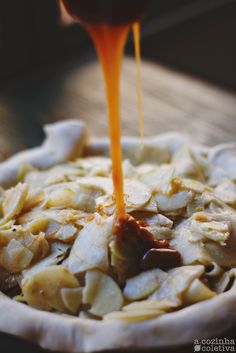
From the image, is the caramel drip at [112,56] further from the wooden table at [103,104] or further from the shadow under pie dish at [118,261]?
the wooden table at [103,104]

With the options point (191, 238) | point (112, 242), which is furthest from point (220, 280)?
point (112, 242)

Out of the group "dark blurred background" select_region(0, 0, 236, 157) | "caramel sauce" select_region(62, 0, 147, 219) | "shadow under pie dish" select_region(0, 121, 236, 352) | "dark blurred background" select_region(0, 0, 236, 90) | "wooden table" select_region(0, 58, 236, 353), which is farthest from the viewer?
"dark blurred background" select_region(0, 0, 236, 90)

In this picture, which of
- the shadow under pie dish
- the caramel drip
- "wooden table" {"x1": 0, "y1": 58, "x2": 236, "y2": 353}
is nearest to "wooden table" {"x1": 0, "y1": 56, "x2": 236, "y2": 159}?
"wooden table" {"x1": 0, "y1": 58, "x2": 236, "y2": 353}

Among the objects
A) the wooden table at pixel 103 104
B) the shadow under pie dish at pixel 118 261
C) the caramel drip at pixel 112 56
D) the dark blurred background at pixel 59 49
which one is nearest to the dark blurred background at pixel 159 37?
the dark blurred background at pixel 59 49

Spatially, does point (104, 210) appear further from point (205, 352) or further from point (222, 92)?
point (222, 92)

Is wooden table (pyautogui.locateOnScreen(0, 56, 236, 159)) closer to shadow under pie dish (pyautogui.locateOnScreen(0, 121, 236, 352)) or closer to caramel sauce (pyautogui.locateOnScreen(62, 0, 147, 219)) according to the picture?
shadow under pie dish (pyautogui.locateOnScreen(0, 121, 236, 352))

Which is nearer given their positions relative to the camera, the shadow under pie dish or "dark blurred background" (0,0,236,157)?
the shadow under pie dish

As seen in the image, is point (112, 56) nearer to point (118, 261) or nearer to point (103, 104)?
point (118, 261)
